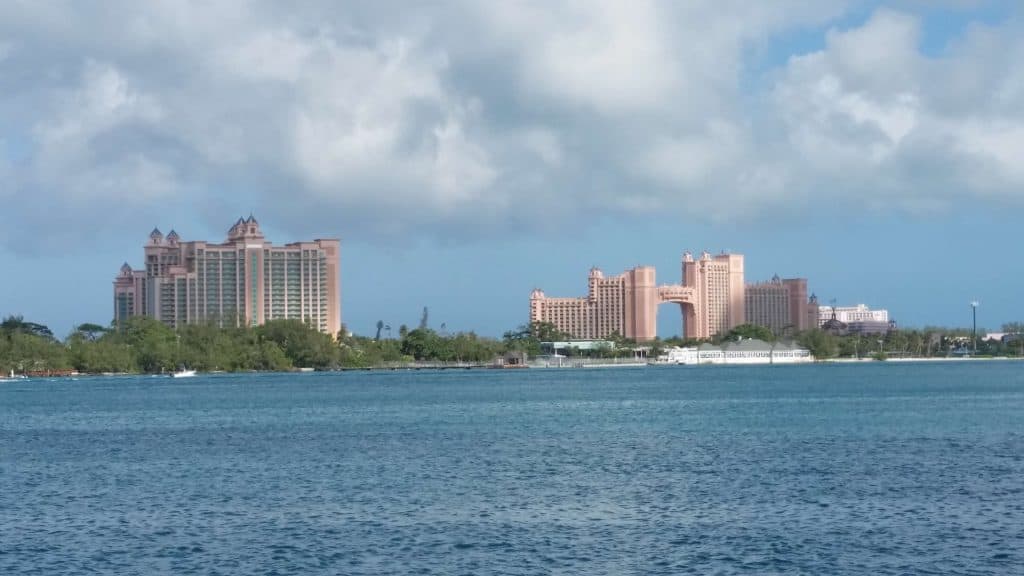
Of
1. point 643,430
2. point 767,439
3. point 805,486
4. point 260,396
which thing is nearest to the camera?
point 805,486

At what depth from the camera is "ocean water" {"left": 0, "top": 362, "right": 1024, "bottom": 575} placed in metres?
25.8

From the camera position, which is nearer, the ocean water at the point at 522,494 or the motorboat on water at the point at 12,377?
the ocean water at the point at 522,494

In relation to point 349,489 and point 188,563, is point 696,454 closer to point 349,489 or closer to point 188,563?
point 349,489

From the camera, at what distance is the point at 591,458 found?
142 feet

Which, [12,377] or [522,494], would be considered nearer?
[522,494]

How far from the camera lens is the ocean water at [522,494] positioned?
1016 inches

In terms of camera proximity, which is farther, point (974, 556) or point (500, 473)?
point (500, 473)

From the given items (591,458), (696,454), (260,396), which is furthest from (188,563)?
(260,396)

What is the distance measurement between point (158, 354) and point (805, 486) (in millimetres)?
140581

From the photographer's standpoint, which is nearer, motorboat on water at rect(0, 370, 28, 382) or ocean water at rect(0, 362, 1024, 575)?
ocean water at rect(0, 362, 1024, 575)

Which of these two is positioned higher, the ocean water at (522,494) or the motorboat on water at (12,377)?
the motorboat on water at (12,377)

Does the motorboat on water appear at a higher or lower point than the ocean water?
higher

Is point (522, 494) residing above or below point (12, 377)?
below

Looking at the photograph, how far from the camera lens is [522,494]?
3434 cm
